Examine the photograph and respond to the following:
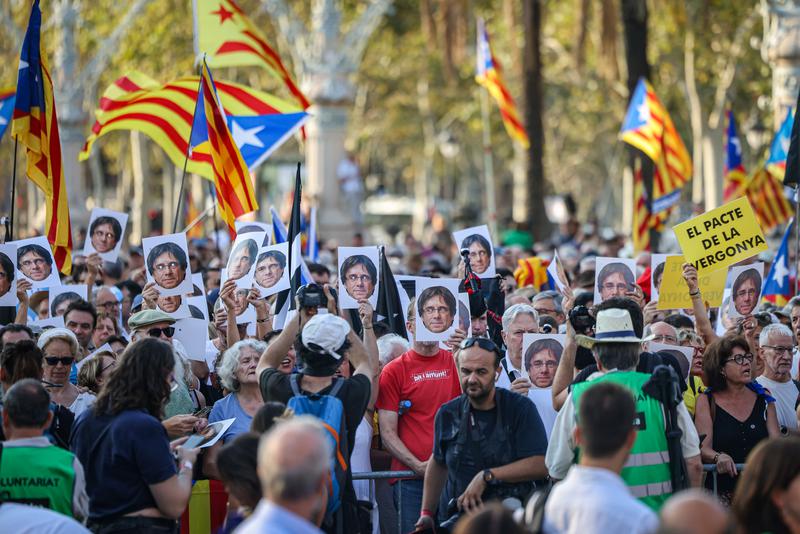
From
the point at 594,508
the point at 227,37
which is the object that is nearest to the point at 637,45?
the point at 227,37

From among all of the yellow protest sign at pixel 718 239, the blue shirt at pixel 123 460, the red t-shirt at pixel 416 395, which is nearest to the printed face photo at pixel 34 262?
the red t-shirt at pixel 416 395

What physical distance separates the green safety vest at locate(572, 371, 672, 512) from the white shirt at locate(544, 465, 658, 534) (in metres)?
0.99

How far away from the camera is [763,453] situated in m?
5.04

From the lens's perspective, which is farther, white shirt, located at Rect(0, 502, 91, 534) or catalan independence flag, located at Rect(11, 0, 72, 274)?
catalan independence flag, located at Rect(11, 0, 72, 274)

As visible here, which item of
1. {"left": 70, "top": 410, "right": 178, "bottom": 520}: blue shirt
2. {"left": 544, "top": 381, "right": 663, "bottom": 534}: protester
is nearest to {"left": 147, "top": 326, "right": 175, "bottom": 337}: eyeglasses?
{"left": 70, "top": 410, "right": 178, "bottom": 520}: blue shirt

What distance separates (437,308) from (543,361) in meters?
0.76

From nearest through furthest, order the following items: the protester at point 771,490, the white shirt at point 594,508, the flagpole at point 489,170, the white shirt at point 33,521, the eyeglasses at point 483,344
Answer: the white shirt at point 594,508 → the protester at point 771,490 → the white shirt at point 33,521 → the eyeglasses at point 483,344 → the flagpole at point 489,170

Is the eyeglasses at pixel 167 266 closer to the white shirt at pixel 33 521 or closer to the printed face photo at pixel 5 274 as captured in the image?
the printed face photo at pixel 5 274

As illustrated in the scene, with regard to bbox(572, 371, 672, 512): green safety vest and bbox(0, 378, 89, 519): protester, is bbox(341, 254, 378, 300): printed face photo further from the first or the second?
bbox(0, 378, 89, 519): protester

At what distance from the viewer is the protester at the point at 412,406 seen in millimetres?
7516

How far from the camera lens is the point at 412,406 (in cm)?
778

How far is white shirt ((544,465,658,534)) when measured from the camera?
4695 mm

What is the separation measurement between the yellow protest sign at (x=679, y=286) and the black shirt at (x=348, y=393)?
355 centimetres

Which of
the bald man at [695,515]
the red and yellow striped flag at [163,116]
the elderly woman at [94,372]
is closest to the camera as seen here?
the bald man at [695,515]
